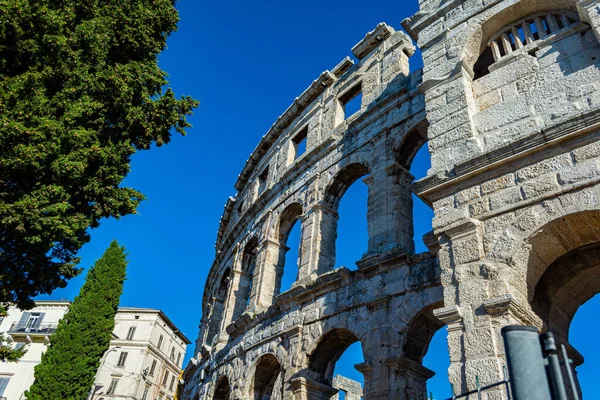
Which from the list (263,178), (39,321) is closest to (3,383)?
(39,321)

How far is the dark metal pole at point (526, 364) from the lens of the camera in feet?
6.99

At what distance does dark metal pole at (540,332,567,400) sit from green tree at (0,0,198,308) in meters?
6.28

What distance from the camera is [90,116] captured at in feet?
25.5

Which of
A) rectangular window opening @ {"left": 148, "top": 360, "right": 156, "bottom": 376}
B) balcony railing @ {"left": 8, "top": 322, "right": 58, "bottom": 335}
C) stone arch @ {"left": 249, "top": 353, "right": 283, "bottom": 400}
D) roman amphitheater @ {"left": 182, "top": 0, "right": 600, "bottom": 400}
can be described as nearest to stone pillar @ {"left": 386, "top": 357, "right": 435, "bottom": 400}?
roman amphitheater @ {"left": 182, "top": 0, "right": 600, "bottom": 400}

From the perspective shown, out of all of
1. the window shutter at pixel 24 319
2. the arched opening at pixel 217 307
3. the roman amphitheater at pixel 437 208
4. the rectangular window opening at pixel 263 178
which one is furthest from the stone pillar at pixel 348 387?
the window shutter at pixel 24 319

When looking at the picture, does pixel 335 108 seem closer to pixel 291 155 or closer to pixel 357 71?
pixel 357 71

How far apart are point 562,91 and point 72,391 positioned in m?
21.8

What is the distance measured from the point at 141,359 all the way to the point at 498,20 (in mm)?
35093

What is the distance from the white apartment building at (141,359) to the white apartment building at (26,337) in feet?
14.1

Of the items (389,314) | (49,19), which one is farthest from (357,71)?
(49,19)

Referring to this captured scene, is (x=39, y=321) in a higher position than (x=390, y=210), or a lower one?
higher

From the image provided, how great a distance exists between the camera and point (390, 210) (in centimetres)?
1020

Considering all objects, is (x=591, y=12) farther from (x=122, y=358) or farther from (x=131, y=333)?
(x=131, y=333)

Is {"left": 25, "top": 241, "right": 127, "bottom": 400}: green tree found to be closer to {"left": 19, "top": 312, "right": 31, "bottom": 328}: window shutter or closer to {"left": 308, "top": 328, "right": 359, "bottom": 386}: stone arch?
{"left": 19, "top": 312, "right": 31, "bottom": 328}: window shutter
